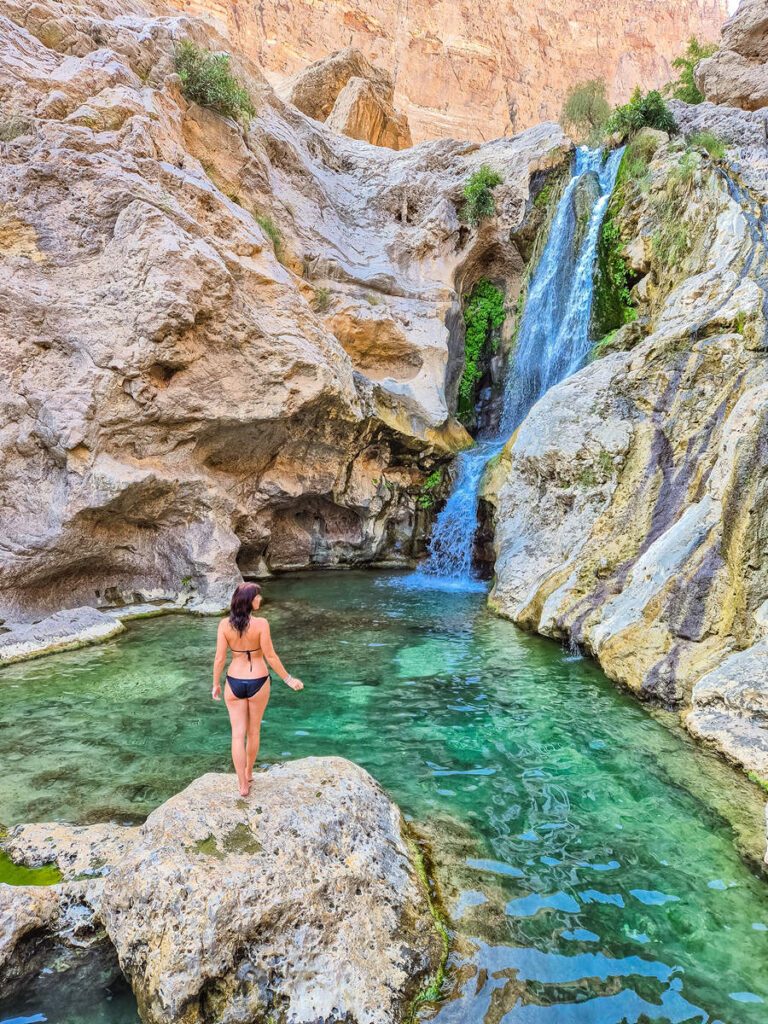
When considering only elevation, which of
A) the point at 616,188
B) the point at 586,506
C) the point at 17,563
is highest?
the point at 616,188

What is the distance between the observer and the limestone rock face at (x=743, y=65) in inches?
Result: 723

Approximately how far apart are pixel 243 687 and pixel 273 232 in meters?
14.8

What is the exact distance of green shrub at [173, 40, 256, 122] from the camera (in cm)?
1415

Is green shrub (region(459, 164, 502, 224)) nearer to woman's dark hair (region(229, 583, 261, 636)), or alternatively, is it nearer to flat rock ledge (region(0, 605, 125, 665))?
flat rock ledge (region(0, 605, 125, 665))

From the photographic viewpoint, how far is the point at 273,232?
15.7 m

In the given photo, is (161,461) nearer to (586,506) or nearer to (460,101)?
(586,506)

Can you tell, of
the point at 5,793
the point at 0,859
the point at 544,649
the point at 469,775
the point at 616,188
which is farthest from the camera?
the point at 616,188

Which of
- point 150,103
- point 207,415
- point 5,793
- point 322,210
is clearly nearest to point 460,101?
point 322,210

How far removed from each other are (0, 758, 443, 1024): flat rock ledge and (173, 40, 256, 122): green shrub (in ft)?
54.0

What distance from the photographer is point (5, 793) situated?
4781 mm

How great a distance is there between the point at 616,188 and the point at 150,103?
38.0ft

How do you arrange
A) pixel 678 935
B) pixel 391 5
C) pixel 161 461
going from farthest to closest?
pixel 391 5 → pixel 161 461 → pixel 678 935

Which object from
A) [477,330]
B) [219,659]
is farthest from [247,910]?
[477,330]

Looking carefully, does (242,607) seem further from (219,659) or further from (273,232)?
(273,232)
